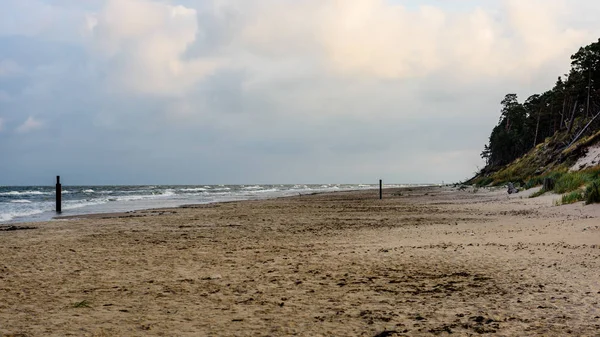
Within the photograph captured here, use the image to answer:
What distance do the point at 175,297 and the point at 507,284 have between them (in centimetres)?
470

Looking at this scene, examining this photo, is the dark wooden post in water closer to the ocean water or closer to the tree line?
the ocean water

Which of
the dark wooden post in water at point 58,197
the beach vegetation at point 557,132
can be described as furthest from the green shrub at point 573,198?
the dark wooden post in water at point 58,197

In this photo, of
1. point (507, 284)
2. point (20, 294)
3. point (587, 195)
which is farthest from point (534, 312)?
point (587, 195)

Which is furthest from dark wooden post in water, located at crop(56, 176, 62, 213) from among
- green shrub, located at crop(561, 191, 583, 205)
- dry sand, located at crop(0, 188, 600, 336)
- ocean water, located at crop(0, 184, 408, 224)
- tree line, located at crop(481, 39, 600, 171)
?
tree line, located at crop(481, 39, 600, 171)

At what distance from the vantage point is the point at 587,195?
17938 mm

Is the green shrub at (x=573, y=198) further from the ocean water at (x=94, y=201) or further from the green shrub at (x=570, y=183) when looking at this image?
the ocean water at (x=94, y=201)

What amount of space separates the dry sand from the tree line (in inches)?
1521

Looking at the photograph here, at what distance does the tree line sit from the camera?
5481 centimetres

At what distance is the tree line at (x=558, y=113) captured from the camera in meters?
54.8

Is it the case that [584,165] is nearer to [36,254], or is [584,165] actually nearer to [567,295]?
[567,295]

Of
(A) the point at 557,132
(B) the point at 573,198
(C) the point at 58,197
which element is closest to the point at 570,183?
(B) the point at 573,198

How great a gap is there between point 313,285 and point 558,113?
247ft

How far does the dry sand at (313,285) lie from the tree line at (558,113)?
38.6m

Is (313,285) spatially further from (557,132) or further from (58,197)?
(557,132)
